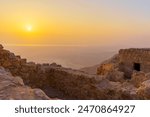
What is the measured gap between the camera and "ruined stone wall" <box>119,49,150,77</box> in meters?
19.1

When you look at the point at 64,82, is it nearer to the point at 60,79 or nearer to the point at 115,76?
the point at 60,79

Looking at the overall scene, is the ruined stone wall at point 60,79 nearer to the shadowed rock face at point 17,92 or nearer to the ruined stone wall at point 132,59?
the shadowed rock face at point 17,92

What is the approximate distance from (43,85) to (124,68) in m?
8.93

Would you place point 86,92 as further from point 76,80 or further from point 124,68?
point 124,68

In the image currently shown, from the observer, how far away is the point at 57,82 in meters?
12.3

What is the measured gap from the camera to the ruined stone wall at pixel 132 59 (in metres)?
19.1

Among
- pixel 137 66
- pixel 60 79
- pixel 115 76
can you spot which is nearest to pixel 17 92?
pixel 60 79

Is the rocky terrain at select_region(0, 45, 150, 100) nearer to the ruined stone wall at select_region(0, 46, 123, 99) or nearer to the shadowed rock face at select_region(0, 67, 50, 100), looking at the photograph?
the ruined stone wall at select_region(0, 46, 123, 99)

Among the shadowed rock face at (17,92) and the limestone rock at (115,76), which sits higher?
Result: the shadowed rock face at (17,92)

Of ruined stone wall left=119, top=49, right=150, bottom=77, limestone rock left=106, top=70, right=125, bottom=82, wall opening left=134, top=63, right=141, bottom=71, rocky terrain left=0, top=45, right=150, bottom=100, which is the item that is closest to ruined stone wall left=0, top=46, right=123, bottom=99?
rocky terrain left=0, top=45, right=150, bottom=100

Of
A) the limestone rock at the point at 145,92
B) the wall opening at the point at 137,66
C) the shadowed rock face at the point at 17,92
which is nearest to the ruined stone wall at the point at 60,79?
the limestone rock at the point at 145,92

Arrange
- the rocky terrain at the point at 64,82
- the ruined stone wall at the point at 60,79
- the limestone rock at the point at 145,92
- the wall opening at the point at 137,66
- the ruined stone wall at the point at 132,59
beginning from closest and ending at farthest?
the limestone rock at the point at 145,92
the rocky terrain at the point at 64,82
the ruined stone wall at the point at 60,79
the ruined stone wall at the point at 132,59
the wall opening at the point at 137,66

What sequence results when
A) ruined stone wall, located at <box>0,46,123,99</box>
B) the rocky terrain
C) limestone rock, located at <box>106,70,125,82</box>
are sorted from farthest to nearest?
limestone rock, located at <box>106,70,125,82</box> < ruined stone wall, located at <box>0,46,123,99</box> < the rocky terrain

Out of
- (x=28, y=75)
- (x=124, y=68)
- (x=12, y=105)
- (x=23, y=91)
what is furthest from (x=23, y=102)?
(x=124, y=68)
